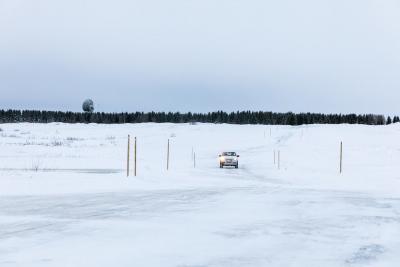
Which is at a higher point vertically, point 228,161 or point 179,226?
point 179,226

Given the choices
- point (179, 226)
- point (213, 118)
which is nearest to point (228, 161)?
point (179, 226)

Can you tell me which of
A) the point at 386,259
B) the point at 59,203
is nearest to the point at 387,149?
the point at 59,203

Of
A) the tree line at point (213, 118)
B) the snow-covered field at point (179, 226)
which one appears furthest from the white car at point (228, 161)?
the tree line at point (213, 118)

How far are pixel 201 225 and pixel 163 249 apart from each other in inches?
97.4

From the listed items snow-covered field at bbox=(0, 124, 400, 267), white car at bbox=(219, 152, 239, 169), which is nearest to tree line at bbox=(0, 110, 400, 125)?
white car at bbox=(219, 152, 239, 169)

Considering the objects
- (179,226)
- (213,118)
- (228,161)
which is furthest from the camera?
(213,118)

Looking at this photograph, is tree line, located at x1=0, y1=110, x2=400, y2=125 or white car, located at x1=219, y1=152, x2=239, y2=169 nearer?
white car, located at x1=219, y1=152, x2=239, y2=169

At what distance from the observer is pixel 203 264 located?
711cm

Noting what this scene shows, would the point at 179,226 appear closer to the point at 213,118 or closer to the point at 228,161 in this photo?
the point at 228,161

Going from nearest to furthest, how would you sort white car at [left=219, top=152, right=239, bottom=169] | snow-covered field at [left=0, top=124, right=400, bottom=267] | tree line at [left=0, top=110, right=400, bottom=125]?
snow-covered field at [left=0, top=124, right=400, bottom=267]
white car at [left=219, top=152, right=239, bottom=169]
tree line at [left=0, top=110, right=400, bottom=125]

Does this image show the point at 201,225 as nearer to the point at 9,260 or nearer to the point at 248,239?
the point at 248,239

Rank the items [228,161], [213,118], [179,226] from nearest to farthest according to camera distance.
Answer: [179,226] < [228,161] < [213,118]

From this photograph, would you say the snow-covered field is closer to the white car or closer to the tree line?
the white car

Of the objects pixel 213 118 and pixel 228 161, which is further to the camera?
pixel 213 118
